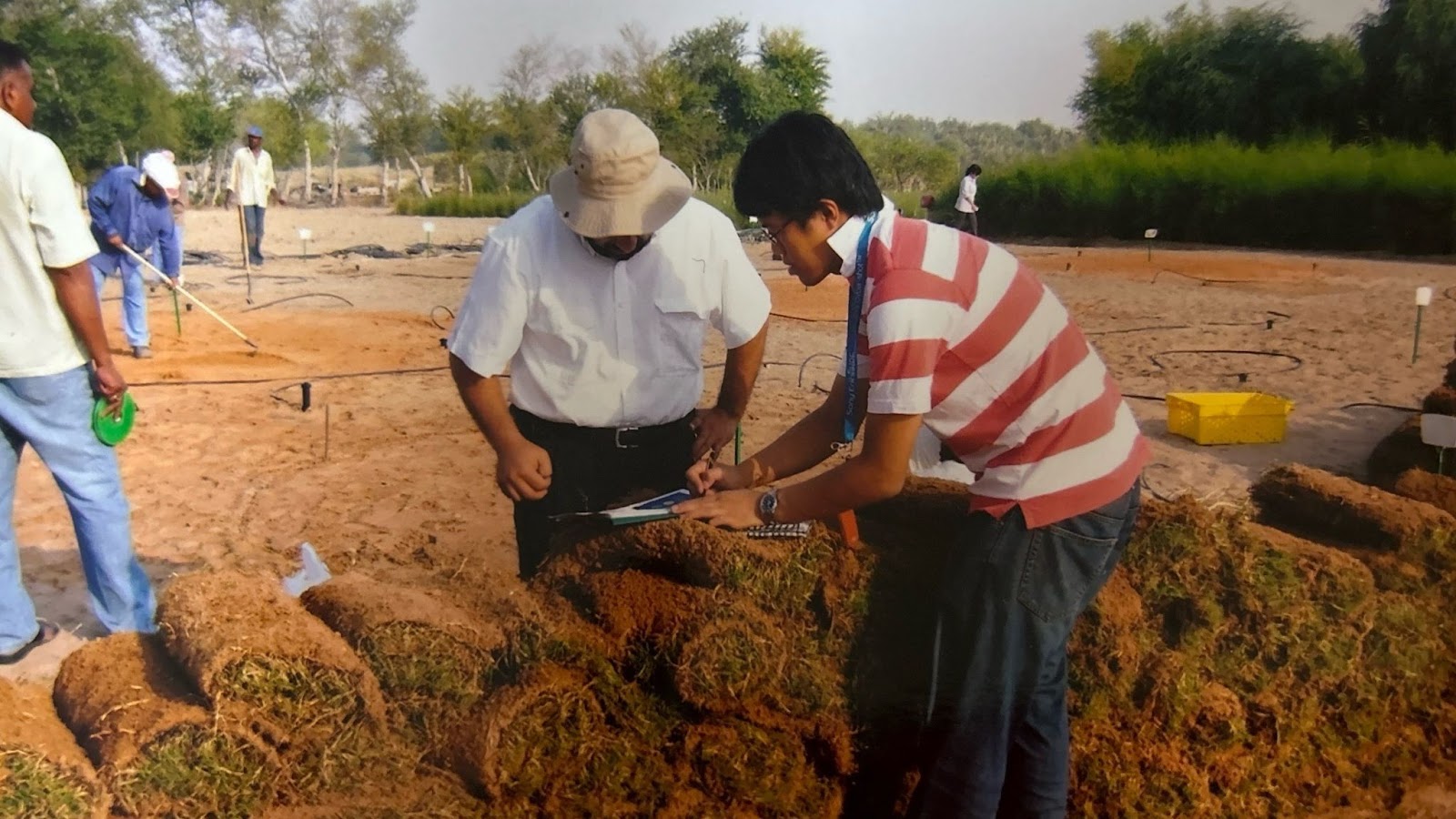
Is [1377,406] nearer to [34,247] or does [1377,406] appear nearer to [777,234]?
[777,234]

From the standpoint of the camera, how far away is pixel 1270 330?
180 inches

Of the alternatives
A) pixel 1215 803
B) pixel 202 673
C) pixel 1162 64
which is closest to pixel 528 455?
pixel 202 673

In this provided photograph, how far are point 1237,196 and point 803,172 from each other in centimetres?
265

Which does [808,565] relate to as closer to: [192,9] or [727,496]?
[727,496]

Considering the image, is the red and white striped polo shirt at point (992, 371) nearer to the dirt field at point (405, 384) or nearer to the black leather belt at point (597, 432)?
the black leather belt at point (597, 432)

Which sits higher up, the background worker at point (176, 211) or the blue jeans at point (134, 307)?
the background worker at point (176, 211)

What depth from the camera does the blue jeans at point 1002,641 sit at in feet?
5.34

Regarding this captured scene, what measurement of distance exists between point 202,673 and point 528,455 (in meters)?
0.68

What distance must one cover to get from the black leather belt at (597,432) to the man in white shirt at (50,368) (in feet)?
3.41

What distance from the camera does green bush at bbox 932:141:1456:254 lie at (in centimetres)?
323

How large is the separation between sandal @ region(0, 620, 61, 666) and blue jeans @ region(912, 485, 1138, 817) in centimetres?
226

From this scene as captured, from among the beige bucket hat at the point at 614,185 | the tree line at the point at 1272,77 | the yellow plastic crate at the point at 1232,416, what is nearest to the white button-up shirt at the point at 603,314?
the beige bucket hat at the point at 614,185

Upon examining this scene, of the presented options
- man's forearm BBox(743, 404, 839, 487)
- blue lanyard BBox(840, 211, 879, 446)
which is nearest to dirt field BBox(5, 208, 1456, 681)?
man's forearm BBox(743, 404, 839, 487)

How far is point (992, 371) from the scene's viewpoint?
155cm
